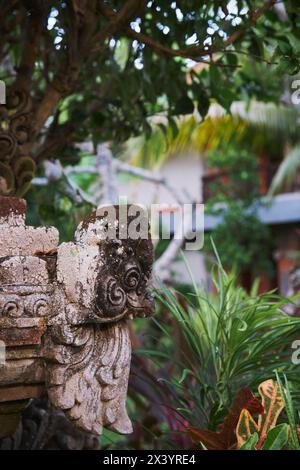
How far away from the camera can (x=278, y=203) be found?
34.9 feet

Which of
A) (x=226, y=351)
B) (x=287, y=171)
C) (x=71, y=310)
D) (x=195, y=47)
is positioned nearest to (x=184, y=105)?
(x=195, y=47)

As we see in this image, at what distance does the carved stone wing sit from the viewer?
6.14 feet

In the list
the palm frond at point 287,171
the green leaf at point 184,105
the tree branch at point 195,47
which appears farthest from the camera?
the palm frond at point 287,171

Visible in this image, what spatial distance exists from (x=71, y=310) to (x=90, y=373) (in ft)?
0.61

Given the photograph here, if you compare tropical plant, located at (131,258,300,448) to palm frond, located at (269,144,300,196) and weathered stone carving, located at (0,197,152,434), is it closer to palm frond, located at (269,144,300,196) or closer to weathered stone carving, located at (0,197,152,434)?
weathered stone carving, located at (0,197,152,434)

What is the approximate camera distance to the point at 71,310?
1.86m

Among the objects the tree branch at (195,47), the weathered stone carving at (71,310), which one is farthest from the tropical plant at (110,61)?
the weathered stone carving at (71,310)

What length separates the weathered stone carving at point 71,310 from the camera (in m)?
1.86

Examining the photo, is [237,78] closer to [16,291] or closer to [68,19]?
[68,19]

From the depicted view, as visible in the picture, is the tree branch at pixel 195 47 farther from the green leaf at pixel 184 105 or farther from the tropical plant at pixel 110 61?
the green leaf at pixel 184 105

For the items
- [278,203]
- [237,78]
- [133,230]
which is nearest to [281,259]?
[278,203]

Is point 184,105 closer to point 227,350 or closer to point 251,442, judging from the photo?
point 227,350

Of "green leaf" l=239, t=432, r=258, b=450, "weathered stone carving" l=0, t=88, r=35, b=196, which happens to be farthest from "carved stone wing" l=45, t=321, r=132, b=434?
"weathered stone carving" l=0, t=88, r=35, b=196

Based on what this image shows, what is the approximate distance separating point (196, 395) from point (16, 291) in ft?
3.64
